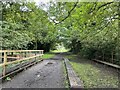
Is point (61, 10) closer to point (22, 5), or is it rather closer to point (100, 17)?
point (100, 17)

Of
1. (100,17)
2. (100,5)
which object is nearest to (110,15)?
(100,17)

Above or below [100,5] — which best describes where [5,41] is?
below

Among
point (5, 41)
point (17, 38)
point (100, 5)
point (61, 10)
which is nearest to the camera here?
point (100, 5)

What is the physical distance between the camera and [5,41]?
33.5ft

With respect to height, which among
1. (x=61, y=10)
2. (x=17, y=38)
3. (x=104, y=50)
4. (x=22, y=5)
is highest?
(x=22, y=5)

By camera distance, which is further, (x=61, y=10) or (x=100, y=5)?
(x=61, y=10)

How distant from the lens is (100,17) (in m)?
6.88

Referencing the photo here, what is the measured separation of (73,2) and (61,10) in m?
0.86

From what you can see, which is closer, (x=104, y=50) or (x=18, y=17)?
(x=18, y=17)

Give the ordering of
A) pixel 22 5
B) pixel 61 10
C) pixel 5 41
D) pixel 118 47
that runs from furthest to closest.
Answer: pixel 5 41
pixel 118 47
pixel 22 5
pixel 61 10

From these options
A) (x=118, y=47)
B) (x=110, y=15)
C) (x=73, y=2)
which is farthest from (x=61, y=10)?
(x=118, y=47)

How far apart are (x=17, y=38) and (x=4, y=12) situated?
141 inches

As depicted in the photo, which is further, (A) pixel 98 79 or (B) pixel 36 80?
(A) pixel 98 79

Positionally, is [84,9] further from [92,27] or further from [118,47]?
[118,47]
